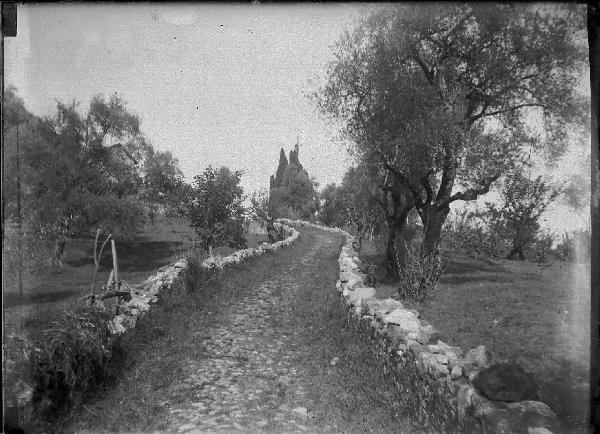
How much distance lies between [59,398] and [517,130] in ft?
45.7

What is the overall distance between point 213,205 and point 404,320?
1331cm

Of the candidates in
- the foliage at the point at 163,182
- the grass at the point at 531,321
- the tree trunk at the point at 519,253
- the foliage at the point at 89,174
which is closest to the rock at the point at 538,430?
the grass at the point at 531,321

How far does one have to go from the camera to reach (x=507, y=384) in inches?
162

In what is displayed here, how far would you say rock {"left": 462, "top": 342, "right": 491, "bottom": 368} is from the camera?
4819 millimetres

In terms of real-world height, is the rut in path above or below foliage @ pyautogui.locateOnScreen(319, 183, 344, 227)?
below

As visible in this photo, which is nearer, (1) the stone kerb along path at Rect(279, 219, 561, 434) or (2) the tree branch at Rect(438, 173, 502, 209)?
(1) the stone kerb along path at Rect(279, 219, 561, 434)

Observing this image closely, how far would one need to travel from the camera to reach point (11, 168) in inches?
165

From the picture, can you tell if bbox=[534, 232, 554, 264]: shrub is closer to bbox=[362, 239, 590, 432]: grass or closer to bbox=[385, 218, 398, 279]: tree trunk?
bbox=[362, 239, 590, 432]: grass

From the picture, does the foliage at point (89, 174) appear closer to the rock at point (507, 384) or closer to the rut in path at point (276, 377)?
the rut in path at point (276, 377)

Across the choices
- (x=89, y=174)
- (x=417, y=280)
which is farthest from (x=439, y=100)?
(x=89, y=174)

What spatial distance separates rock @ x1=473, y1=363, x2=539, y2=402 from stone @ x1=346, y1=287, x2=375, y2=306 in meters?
5.56

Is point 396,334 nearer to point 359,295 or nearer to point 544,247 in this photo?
point 359,295

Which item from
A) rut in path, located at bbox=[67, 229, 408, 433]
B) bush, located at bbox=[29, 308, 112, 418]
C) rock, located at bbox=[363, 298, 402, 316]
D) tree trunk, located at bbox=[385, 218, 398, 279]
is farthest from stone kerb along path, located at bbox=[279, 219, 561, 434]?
tree trunk, located at bbox=[385, 218, 398, 279]

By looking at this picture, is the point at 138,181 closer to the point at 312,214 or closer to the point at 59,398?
the point at 59,398
